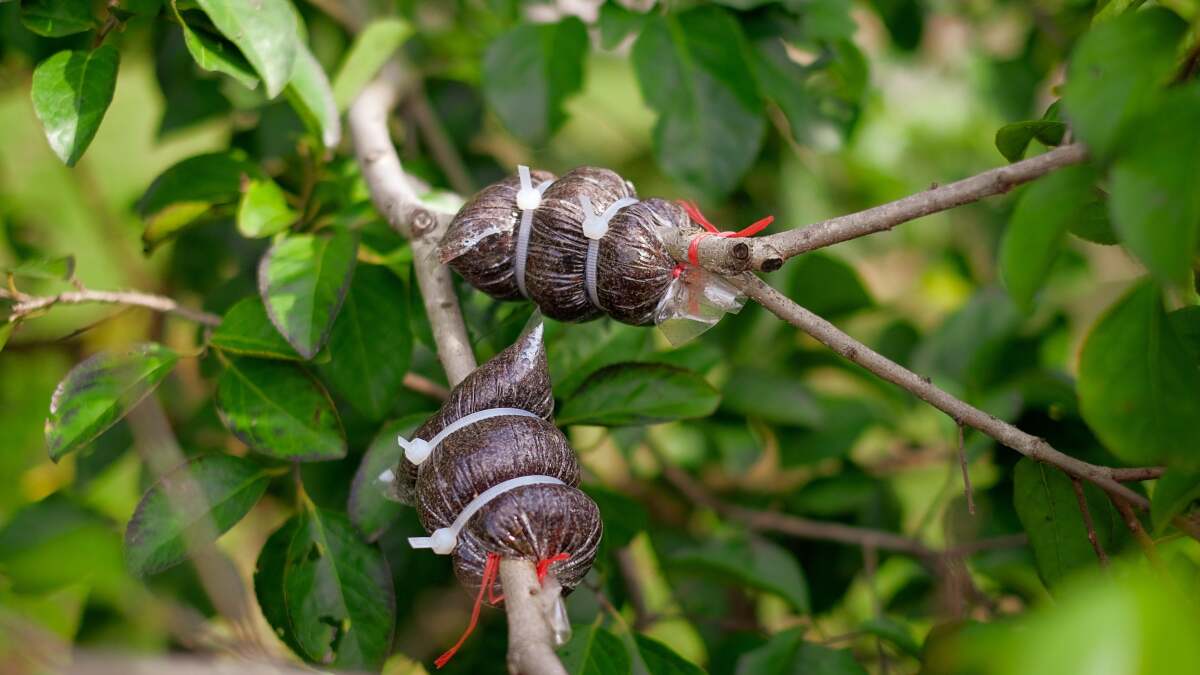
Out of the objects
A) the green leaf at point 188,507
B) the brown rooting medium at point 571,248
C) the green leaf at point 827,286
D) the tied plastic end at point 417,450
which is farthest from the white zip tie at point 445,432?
the green leaf at point 827,286

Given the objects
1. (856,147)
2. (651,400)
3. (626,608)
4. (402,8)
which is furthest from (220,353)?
(856,147)

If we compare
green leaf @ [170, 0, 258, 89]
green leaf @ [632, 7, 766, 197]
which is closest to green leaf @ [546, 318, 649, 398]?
green leaf @ [632, 7, 766, 197]

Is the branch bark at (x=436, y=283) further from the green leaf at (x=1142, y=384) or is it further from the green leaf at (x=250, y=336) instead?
the green leaf at (x=1142, y=384)

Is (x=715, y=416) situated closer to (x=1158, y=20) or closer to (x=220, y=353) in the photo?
(x=220, y=353)

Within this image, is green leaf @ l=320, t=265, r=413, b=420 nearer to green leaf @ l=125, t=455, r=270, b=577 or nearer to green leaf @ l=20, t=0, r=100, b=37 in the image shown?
green leaf @ l=125, t=455, r=270, b=577

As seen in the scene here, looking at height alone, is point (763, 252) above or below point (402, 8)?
below

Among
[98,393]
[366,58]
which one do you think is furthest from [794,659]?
[366,58]
